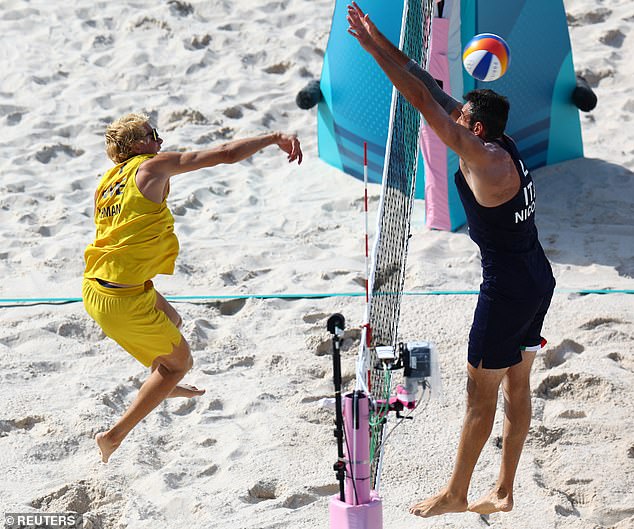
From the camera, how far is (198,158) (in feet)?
13.4

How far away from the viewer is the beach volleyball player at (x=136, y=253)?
4227 millimetres

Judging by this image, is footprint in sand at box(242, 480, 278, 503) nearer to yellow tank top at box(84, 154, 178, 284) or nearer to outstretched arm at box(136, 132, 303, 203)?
yellow tank top at box(84, 154, 178, 284)

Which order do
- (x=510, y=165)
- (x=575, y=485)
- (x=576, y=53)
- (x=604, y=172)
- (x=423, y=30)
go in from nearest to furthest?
(x=510, y=165)
(x=575, y=485)
(x=423, y=30)
(x=604, y=172)
(x=576, y=53)

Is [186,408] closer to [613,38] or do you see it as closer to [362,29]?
[362,29]

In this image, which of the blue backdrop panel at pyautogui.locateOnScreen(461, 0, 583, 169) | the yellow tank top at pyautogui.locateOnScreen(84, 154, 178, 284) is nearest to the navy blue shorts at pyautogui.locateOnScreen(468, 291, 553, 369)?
the yellow tank top at pyautogui.locateOnScreen(84, 154, 178, 284)

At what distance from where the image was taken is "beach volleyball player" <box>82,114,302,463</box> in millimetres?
4227

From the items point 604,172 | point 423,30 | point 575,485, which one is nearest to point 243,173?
point 423,30

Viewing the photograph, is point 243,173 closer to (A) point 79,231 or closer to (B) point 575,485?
(A) point 79,231

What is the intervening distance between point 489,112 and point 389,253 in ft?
4.69

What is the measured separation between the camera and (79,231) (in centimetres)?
721

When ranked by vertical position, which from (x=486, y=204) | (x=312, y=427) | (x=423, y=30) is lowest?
(x=312, y=427)

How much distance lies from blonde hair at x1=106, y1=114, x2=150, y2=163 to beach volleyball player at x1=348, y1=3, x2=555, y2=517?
3.41ft

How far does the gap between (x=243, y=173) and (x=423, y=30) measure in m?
2.14

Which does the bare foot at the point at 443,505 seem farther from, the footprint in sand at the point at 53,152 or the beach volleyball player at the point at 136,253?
the footprint in sand at the point at 53,152
